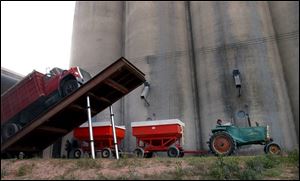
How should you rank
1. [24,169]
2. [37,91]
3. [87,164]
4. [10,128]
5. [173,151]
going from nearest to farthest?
[24,169] < [87,164] < [173,151] < [10,128] < [37,91]

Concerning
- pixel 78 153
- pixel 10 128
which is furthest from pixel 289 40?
pixel 10 128

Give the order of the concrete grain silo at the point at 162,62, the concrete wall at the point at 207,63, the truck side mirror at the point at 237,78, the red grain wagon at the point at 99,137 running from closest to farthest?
Result: the red grain wagon at the point at 99,137 < the truck side mirror at the point at 237,78 < the concrete wall at the point at 207,63 < the concrete grain silo at the point at 162,62

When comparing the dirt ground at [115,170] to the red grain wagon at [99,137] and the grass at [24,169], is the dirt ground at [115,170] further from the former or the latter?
the red grain wagon at [99,137]

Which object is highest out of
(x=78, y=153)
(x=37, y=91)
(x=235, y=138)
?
(x=37, y=91)

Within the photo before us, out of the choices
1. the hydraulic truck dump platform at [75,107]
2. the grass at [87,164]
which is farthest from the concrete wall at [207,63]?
the grass at [87,164]

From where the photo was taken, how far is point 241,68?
21.0m

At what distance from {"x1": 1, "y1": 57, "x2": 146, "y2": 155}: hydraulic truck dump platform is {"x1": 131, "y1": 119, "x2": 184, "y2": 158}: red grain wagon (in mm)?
2405

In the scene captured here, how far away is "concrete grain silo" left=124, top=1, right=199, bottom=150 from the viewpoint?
21.9 metres

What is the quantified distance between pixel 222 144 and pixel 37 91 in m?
9.48

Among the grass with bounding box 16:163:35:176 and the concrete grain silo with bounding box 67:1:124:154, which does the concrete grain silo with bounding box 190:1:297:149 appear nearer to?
the concrete grain silo with bounding box 67:1:124:154

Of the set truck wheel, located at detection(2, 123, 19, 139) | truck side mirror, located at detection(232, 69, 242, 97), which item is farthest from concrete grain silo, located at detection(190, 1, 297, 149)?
truck wheel, located at detection(2, 123, 19, 139)

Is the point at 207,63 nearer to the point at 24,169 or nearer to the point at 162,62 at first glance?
the point at 162,62

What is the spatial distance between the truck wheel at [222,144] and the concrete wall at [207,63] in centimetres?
691

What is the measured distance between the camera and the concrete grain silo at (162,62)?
21.9m
